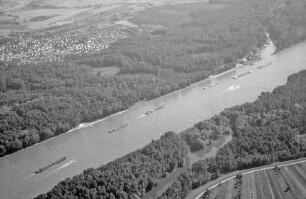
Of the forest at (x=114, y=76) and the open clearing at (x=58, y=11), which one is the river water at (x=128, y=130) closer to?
the forest at (x=114, y=76)

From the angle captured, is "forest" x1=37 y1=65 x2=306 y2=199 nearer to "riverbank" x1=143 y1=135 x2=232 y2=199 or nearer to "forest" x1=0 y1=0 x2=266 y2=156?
"riverbank" x1=143 y1=135 x2=232 y2=199

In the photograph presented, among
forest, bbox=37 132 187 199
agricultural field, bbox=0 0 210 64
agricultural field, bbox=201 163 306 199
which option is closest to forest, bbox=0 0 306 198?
forest, bbox=37 132 187 199

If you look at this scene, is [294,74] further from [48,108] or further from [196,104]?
[48,108]

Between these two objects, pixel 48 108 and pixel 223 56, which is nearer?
pixel 48 108

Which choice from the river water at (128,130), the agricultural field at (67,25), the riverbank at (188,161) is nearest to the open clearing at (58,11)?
the agricultural field at (67,25)

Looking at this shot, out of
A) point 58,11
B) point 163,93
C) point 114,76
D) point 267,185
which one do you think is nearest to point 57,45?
point 114,76

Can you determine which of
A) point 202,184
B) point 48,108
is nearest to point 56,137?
point 48,108
